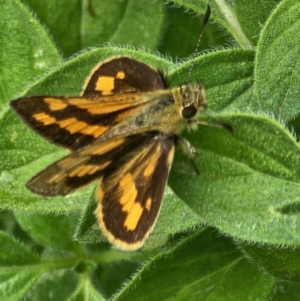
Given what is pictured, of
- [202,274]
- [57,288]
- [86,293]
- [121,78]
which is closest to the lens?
[121,78]

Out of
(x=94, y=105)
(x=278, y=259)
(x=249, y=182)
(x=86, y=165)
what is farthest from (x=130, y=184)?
(x=278, y=259)

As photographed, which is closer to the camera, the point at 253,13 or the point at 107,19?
the point at 253,13

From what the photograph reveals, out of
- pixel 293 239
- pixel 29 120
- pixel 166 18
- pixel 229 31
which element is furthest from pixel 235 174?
pixel 166 18

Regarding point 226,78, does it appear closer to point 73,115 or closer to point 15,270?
point 73,115

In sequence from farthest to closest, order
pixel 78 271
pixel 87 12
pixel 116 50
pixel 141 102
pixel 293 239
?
pixel 87 12 → pixel 78 271 → pixel 116 50 → pixel 141 102 → pixel 293 239

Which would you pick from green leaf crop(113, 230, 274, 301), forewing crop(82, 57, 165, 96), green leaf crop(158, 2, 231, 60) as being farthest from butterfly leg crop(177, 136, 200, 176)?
green leaf crop(158, 2, 231, 60)

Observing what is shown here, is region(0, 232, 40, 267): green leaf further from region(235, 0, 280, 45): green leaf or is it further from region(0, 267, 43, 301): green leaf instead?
region(235, 0, 280, 45): green leaf

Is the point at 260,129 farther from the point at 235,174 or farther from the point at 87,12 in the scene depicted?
the point at 87,12
